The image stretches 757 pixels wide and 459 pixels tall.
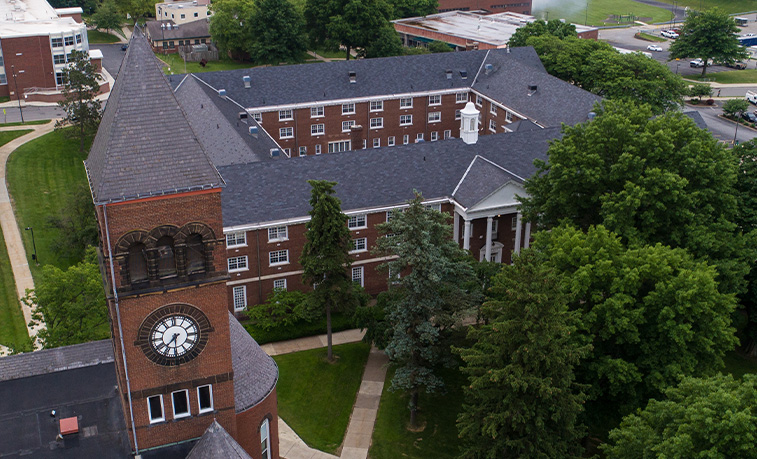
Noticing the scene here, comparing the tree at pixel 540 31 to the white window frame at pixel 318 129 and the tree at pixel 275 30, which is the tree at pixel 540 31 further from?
→ the white window frame at pixel 318 129

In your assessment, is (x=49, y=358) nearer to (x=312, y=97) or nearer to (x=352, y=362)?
(x=352, y=362)

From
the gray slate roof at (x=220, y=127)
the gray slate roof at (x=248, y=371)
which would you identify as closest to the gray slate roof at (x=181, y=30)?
the gray slate roof at (x=220, y=127)

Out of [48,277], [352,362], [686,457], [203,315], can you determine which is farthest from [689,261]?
[48,277]

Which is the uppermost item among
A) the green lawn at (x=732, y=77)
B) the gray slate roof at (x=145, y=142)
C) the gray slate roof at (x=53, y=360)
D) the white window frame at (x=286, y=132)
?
the gray slate roof at (x=145, y=142)

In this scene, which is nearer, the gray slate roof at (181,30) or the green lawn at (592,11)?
the gray slate roof at (181,30)

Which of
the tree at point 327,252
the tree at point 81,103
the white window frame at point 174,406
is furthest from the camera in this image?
the tree at point 81,103

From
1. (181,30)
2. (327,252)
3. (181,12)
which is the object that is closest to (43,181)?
(327,252)

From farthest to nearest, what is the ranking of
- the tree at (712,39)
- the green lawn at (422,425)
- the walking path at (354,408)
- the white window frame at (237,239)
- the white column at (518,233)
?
the tree at (712,39), the white column at (518,233), the white window frame at (237,239), the green lawn at (422,425), the walking path at (354,408)

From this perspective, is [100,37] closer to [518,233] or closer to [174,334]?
[518,233]
